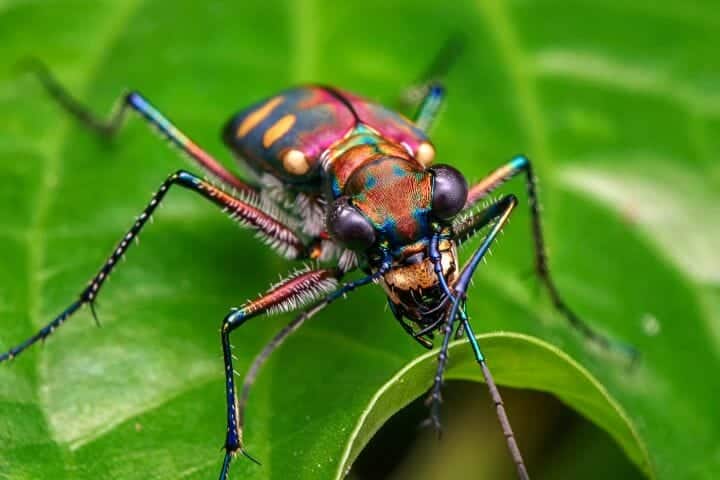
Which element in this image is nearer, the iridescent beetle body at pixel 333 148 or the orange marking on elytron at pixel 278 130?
the iridescent beetle body at pixel 333 148

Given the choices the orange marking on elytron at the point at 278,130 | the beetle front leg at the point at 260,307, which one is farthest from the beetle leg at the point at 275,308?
the orange marking on elytron at the point at 278,130

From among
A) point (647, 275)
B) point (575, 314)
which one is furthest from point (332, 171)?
point (647, 275)

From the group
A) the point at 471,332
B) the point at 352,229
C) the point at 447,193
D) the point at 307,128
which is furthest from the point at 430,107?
the point at 471,332

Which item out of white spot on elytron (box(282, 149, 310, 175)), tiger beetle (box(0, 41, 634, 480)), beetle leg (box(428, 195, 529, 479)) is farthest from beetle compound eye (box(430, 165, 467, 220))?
white spot on elytron (box(282, 149, 310, 175))

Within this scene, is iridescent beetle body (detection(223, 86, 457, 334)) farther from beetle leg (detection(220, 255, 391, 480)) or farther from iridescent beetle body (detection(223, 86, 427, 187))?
beetle leg (detection(220, 255, 391, 480))

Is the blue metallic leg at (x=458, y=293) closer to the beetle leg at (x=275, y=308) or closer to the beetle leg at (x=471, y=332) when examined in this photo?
the beetle leg at (x=471, y=332)

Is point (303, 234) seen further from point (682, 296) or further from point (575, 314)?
point (682, 296)

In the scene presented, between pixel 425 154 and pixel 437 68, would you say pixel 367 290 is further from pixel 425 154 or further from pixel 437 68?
pixel 437 68
